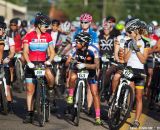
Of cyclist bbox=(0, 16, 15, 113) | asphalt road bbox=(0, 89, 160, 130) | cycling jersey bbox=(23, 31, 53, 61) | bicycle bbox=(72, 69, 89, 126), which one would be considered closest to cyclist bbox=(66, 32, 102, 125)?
bicycle bbox=(72, 69, 89, 126)

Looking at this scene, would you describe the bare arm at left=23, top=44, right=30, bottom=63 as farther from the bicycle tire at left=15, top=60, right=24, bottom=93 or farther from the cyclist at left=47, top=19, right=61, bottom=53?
the cyclist at left=47, top=19, right=61, bottom=53

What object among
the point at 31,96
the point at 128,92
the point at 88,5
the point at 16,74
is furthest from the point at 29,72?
the point at 88,5

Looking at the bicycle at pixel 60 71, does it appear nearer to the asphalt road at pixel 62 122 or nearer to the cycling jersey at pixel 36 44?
the asphalt road at pixel 62 122

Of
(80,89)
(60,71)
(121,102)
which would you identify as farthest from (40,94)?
(60,71)

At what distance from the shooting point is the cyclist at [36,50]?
38.0ft

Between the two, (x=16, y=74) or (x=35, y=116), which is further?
(x=16, y=74)

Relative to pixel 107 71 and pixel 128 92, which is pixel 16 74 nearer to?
pixel 107 71

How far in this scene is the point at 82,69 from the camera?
37.9 feet

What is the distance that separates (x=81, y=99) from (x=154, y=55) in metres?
4.98

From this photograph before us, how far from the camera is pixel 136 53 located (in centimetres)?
1116

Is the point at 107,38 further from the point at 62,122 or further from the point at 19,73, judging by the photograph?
the point at 62,122

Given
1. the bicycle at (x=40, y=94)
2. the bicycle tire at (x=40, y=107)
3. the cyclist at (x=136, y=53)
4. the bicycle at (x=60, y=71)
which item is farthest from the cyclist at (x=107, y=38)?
the bicycle tire at (x=40, y=107)

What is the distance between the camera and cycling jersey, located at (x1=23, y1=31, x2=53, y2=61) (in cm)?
1161

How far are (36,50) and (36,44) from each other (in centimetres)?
13
